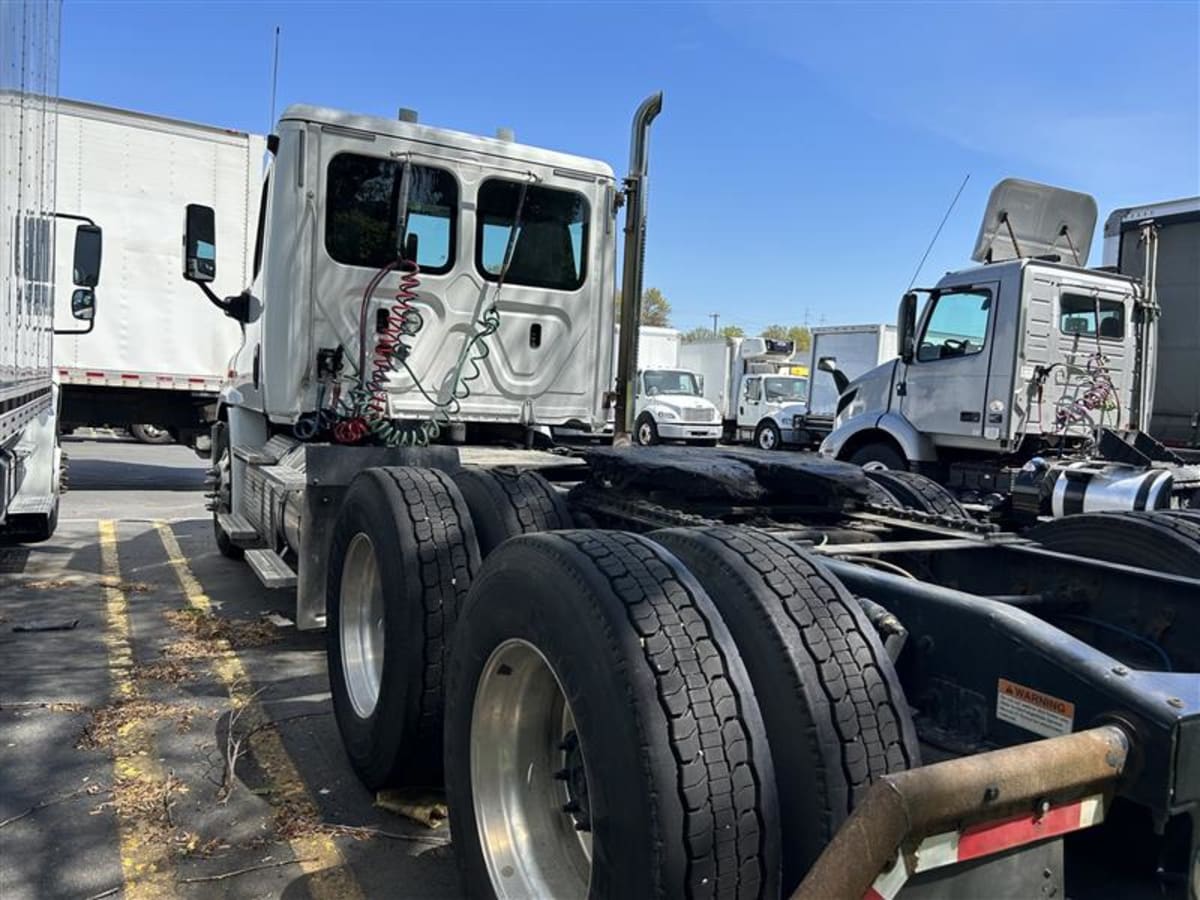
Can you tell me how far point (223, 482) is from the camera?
7.65m

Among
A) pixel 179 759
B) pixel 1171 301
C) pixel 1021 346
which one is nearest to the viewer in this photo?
pixel 179 759

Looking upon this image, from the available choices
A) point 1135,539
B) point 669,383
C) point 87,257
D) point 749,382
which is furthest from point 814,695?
point 749,382

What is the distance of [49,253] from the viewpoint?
6.41 metres

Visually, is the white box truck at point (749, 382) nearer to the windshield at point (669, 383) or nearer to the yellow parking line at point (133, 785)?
the windshield at point (669, 383)

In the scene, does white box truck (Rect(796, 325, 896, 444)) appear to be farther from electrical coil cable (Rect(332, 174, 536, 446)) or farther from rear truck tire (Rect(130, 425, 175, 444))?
electrical coil cable (Rect(332, 174, 536, 446))

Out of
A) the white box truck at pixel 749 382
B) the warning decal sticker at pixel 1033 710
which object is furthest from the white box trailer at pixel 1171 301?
the white box truck at pixel 749 382

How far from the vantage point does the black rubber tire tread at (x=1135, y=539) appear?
334 cm

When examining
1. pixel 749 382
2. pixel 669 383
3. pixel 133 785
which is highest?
pixel 749 382

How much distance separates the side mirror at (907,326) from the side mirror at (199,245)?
7.19 metres

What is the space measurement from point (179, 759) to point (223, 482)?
4.00 meters

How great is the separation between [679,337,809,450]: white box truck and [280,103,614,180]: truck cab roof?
17.7 meters

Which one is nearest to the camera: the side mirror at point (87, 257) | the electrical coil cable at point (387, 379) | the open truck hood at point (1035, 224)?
the electrical coil cable at point (387, 379)

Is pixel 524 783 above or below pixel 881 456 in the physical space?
below

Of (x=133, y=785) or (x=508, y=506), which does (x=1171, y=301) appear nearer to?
(x=508, y=506)
